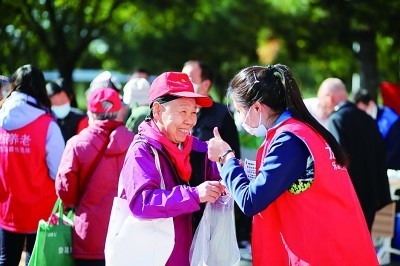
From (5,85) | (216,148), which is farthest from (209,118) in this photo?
(5,85)

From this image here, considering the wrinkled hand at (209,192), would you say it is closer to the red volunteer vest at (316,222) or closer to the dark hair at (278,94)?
the red volunteer vest at (316,222)

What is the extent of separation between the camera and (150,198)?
121 inches

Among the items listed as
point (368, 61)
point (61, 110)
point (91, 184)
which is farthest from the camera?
point (368, 61)

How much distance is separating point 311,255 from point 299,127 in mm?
591

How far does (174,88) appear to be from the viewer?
10.8ft

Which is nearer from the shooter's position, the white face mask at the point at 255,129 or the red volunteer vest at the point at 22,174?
the white face mask at the point at 255,129

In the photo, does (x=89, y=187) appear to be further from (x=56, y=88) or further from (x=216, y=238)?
(x=56, y=88)

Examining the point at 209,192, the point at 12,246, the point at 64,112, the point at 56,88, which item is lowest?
the point at 12,246

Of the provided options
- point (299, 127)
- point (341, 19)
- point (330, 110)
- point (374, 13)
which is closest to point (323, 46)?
point (341, 19)

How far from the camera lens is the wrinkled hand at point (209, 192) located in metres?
3.08

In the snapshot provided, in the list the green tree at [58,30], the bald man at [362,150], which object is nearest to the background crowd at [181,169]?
the bald man at [362,150]

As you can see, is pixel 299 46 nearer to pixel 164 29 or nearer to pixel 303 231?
pixel 164 29

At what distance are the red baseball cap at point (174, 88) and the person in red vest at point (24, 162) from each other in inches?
74.0

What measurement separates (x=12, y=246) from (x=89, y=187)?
1032mm
